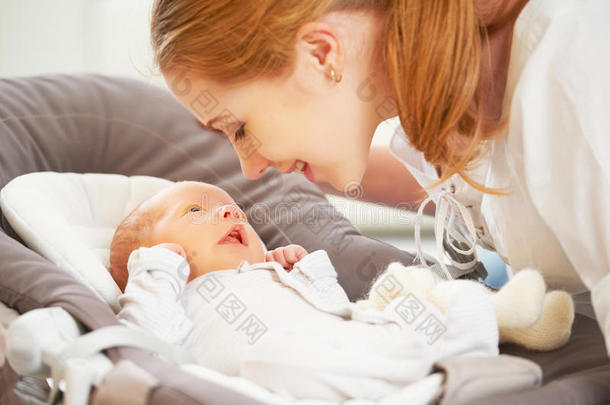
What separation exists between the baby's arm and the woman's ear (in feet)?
1.03

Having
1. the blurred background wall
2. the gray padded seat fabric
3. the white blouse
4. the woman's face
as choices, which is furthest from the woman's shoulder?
the blurred background wall

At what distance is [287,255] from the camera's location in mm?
1139

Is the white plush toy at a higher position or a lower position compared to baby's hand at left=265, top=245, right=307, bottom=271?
Answer: higher

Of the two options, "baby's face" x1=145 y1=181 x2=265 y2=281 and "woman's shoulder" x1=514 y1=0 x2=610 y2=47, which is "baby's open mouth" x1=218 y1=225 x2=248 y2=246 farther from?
"woman's shoulder" x1=514 y1=0 x2=610 y2=47

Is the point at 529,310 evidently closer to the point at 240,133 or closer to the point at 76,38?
the point at 240,133

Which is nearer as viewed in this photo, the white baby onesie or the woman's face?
the white baby onesie

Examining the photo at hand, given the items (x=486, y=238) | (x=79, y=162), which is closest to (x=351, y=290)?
(x=486, y=238)

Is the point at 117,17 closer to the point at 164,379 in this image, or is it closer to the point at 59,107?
the point at 59,107

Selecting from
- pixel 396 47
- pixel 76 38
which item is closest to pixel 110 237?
pixel 396 47

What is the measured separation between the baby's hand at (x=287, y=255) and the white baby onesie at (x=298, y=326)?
0.06m

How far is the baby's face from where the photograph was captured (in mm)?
1022

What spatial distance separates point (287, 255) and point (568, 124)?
1.76 ft

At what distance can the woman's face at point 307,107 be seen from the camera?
2.79ft

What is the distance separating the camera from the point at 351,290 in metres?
1.15
